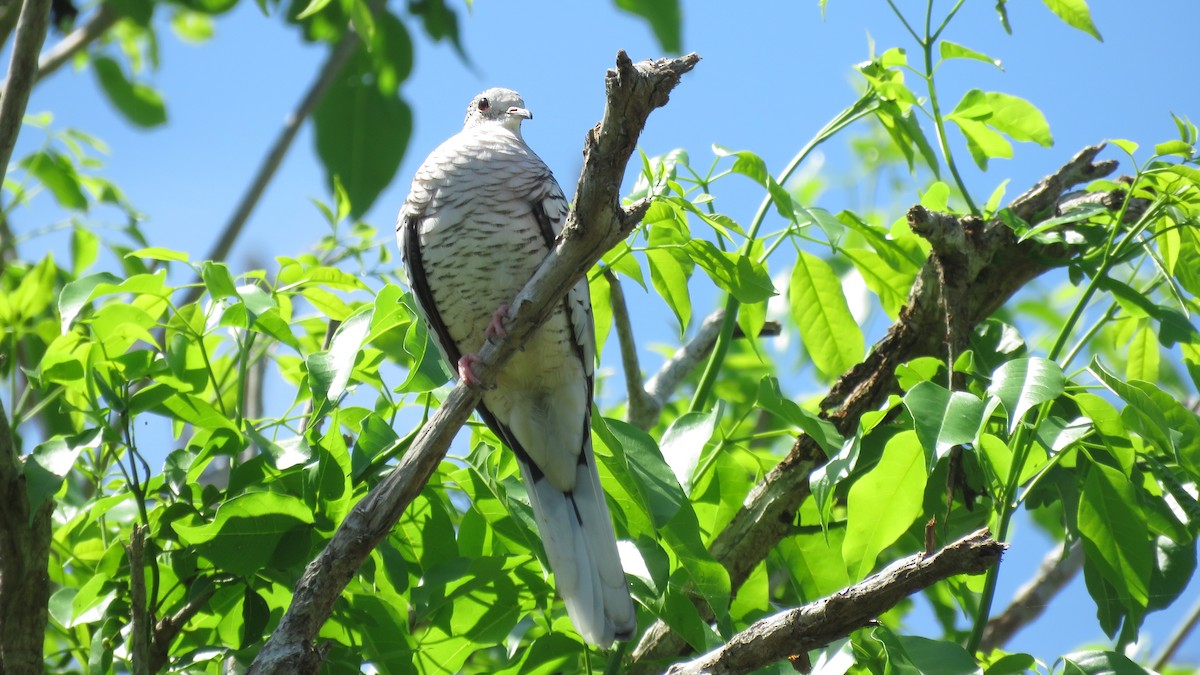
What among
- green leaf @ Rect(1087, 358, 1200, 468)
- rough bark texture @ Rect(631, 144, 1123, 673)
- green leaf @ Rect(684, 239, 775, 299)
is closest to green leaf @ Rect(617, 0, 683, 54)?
rough bark texture @ Rect(631, 144, 1123, 673)

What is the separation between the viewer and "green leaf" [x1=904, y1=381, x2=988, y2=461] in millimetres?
2078

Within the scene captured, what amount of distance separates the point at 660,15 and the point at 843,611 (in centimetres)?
234

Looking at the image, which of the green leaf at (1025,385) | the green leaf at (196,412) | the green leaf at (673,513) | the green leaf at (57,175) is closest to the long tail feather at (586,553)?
the green leaf at (673,513)

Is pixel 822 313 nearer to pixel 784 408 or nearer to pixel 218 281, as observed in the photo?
pixel 784 408

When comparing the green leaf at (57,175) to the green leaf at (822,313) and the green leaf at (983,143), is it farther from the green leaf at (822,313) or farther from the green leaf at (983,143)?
the green leaf at (983,143)

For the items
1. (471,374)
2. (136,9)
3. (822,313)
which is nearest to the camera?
(471,374)

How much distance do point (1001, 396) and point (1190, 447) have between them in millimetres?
706

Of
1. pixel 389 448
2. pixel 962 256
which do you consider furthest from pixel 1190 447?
pixel 389 448

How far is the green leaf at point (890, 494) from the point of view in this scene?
90.0 inches

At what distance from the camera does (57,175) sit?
4.06 metres

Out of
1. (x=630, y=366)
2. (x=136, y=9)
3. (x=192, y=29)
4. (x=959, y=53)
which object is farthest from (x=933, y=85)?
(x=192, y=29)

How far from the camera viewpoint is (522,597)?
280cm

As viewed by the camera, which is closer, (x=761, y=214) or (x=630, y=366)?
(x=761, y=214)

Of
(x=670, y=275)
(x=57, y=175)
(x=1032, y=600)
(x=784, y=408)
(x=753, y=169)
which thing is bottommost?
(x=1032, y=600)
